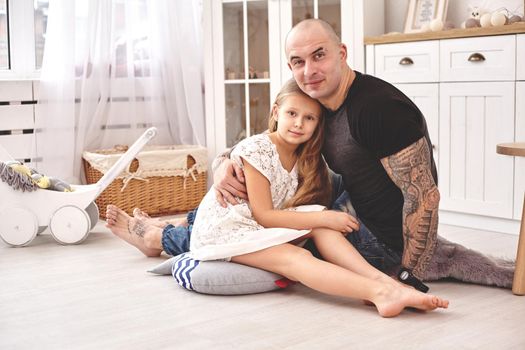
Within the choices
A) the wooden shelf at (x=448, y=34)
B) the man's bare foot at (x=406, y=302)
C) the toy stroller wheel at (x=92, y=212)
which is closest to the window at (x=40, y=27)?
the toy stroller wheel at (x=92, y=212)

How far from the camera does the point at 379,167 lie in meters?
2.30

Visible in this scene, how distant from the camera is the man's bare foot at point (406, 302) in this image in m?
2.01

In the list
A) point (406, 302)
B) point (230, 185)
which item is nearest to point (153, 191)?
point (230, 185)

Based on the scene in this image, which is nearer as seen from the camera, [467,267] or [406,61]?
[467,267]

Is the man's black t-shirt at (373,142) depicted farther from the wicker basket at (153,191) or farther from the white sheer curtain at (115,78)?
the white sheer curtain at (115,78)

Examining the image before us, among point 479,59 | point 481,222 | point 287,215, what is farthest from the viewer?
point 481,222

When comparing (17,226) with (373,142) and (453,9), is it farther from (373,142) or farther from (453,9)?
(453,9)

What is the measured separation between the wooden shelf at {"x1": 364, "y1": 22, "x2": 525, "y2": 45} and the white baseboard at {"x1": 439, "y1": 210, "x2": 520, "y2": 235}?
2.54 feet

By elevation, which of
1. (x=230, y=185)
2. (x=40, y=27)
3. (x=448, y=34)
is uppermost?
(x=40, y=27)

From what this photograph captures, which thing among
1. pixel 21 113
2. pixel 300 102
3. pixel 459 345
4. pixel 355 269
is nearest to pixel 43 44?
pixel 21 113

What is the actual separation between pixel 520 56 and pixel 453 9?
729mm

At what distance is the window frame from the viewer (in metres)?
3.94

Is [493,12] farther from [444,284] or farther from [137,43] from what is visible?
[137,43]

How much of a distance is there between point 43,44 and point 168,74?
682 mm
